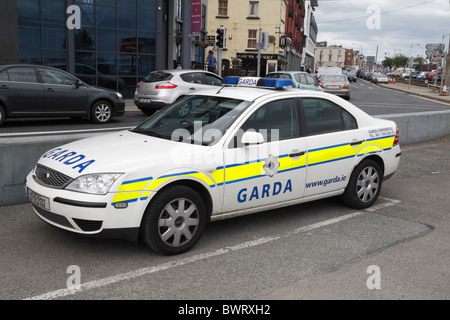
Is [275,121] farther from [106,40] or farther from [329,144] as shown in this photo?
[106,40]

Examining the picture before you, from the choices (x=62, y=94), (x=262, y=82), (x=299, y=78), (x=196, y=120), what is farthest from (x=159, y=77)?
(x=196, y=120)

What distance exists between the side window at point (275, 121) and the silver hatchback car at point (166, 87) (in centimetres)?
910

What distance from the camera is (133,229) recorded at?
4062 mm

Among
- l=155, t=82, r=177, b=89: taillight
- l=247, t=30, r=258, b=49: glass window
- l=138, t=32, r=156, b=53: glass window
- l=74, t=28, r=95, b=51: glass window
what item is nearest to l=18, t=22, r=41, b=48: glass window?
l=74, t=28, r=95, b=51: glass window

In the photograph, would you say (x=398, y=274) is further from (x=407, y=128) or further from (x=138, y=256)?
(x=407, y=128)

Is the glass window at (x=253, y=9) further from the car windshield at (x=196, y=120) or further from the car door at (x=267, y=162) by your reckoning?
the car door at (x=267, y=162)

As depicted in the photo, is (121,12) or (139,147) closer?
(139,147)

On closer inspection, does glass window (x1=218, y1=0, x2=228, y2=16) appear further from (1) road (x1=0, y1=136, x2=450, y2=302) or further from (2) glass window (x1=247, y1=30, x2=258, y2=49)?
(1) road (x1=0, y1=136, x2=450, y2=302)

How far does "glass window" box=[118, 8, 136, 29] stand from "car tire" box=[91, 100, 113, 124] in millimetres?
9176

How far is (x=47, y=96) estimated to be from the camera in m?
11.9

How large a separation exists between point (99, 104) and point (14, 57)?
733 cm

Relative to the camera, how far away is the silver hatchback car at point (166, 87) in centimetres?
1423

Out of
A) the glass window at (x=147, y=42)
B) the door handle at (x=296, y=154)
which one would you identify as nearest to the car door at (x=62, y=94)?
the door handle at (x=296, y=154)

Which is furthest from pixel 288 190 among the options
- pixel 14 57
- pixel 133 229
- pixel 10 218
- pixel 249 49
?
pixel 249 49
